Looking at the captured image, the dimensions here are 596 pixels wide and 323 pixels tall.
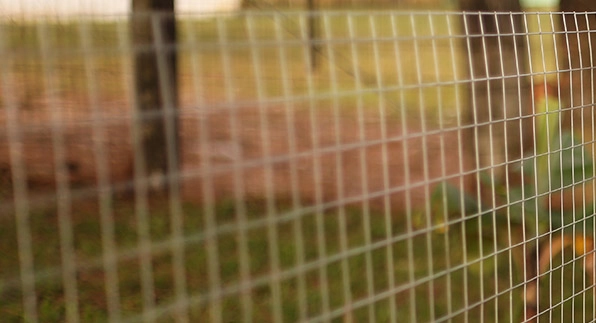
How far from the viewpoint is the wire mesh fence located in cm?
185

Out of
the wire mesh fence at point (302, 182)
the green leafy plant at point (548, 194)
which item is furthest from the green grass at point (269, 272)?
the green leafy plant at point (548, 194)

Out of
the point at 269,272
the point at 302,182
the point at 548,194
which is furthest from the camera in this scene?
the point at 302,182

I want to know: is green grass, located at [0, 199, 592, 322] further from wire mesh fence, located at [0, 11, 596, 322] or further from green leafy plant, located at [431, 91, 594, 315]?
green leafy plant, located at [431, 91, 594, 315]

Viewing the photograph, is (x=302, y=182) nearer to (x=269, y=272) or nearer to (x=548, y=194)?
(x=269, y=272)

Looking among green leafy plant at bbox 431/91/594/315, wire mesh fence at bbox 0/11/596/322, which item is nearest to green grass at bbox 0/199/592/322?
wire mesh fence at bbox 0/11/596/322

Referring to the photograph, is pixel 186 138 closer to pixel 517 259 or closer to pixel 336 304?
pixel 336 304

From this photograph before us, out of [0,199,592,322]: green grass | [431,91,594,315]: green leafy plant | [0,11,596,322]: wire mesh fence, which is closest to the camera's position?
[0,11,596,322]: wire mesh fence

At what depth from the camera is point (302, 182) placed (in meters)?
6.84

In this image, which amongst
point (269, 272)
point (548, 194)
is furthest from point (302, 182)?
point (548, 194)

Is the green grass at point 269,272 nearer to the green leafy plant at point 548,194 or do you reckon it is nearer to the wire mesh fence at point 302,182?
the wire mesh fence at point 302,182

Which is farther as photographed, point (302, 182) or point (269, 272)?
point (302, 182)

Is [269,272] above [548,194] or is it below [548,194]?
below

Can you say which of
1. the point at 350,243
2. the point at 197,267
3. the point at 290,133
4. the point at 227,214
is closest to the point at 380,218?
the point at 350,243

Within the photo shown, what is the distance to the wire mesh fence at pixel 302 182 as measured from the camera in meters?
1.85
